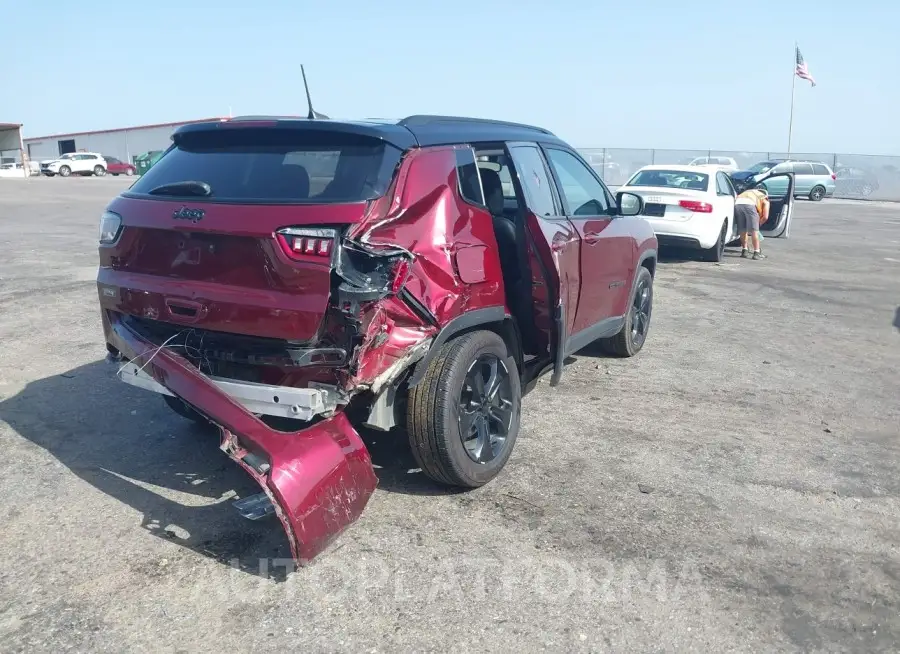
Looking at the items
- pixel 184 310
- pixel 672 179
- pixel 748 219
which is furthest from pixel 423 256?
pixel 748 219

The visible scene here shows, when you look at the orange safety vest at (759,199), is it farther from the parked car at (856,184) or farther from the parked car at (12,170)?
the parked car at (12,170)

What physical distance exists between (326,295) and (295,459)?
0.71 metres

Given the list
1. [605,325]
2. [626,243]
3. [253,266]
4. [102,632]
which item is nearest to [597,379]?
[605,325]

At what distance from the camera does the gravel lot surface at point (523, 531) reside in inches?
117

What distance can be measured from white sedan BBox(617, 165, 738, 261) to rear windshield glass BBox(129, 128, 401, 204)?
9364 mm

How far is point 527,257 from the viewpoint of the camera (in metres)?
4.45

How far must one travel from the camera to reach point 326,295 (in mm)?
3275

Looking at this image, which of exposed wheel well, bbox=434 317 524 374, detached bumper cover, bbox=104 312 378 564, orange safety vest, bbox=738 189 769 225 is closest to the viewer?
detached bumper cover, bbox=104 312 378 564

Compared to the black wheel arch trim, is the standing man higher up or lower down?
lower down

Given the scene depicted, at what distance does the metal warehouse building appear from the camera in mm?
55625

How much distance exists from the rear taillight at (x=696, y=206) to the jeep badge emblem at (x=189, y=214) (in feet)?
33.6

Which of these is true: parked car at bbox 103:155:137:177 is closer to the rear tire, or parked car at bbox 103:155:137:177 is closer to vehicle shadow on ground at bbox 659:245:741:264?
vehicle shadow on ground at bbox 659:245:741:264

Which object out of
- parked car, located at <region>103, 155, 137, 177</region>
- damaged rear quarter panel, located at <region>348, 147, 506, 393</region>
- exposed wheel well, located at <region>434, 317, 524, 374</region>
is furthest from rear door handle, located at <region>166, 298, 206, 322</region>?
parked car, located at <region>103, 155, 137, 177</region>

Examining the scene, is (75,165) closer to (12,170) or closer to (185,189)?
(12,170)
